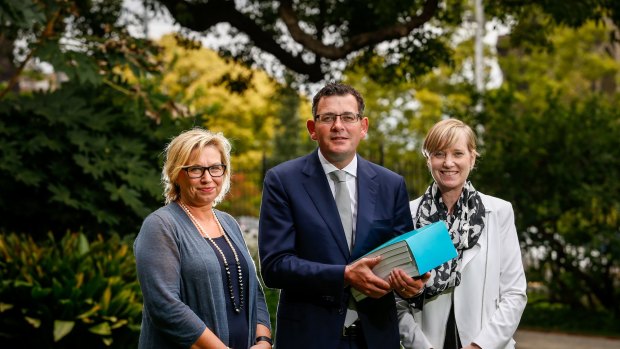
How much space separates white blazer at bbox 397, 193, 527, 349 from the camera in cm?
384

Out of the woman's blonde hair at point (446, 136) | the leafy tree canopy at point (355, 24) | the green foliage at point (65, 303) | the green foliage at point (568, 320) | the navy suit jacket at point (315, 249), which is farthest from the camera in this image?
the green foliage at point (568, 320)

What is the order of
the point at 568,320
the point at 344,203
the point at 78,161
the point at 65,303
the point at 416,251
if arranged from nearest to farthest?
Answer: the point at 416,251
the point at 344,203
the point at 65,303
the point at 78,161
the point at 568,320

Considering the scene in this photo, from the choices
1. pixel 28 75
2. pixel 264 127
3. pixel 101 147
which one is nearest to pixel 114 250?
pixel 101 147

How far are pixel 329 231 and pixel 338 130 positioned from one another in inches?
16.1

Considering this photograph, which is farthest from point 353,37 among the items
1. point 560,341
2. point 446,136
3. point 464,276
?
point 464,276

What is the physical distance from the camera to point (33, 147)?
938 centimetres

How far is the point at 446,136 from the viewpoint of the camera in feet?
12.7

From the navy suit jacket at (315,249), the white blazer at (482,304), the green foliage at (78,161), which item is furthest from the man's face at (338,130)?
the green foliage at (78,161)

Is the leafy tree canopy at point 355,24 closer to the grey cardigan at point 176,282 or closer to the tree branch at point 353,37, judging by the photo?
the tree branch at point 353,37

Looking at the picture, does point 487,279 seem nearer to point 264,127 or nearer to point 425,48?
point 425,48

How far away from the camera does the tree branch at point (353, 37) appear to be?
34.3 ft

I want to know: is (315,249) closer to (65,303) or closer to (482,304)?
(482,304)

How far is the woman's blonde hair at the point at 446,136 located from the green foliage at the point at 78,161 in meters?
5.77

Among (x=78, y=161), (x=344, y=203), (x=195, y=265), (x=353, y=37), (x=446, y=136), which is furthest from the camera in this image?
(x=353, y=37)
